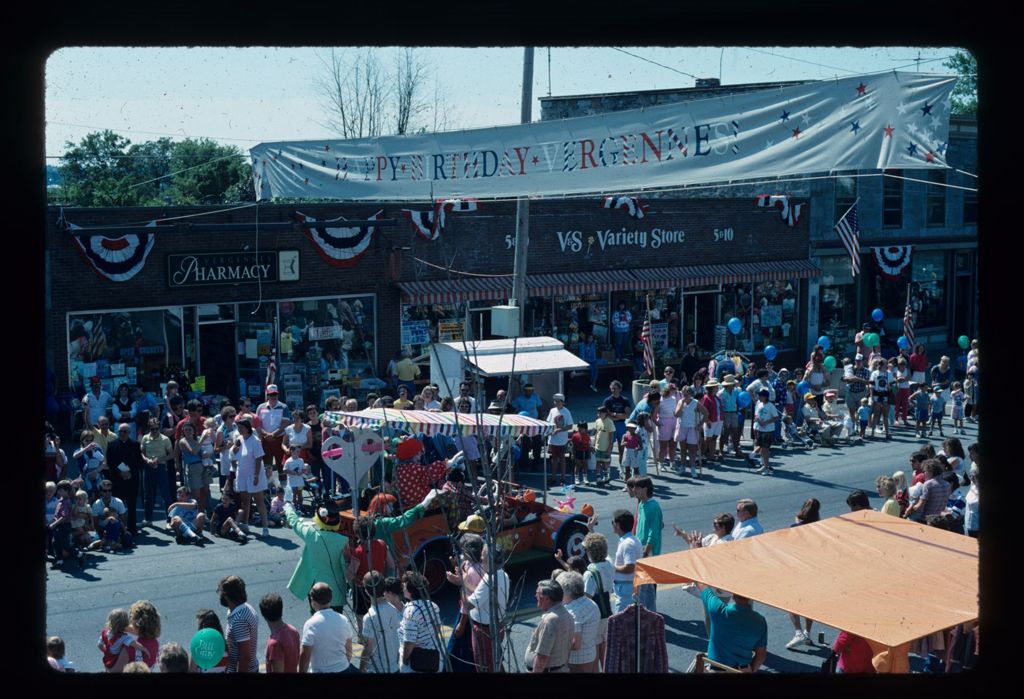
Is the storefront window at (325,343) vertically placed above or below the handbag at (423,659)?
above

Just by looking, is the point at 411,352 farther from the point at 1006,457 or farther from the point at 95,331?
the point at 1006,457

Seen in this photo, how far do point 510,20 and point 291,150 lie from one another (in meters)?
8.03

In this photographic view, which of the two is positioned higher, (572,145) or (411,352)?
(572,145)

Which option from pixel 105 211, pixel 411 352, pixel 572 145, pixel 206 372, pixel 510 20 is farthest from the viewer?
pixel 411 352

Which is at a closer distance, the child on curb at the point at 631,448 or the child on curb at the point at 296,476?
the child on curb at the point at 296,476

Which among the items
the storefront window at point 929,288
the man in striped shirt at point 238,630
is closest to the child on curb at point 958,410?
the storefront window at point 929,288

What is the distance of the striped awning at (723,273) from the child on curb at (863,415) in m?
6.71

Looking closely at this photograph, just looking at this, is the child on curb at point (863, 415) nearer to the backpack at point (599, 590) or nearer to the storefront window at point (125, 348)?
the backpack at point (599, 590)

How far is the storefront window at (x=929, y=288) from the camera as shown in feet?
99.6

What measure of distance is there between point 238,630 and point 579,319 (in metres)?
17.3

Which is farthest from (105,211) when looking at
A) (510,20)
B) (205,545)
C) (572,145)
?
(510,20)

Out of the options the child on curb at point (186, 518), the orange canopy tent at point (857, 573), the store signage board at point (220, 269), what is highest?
the store signage board at point (220, 269)

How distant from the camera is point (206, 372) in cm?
1891

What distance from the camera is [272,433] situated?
13789 mm
